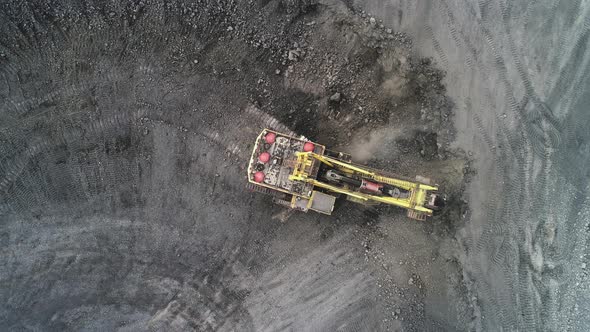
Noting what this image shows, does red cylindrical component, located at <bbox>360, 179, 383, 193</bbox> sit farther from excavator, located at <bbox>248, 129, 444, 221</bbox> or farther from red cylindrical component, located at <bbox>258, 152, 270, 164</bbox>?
red cylindrical component, located at <bbox>258, 152, 270, 164</bbox>

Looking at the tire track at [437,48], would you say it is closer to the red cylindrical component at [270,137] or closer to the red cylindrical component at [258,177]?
the red cylindrical component at [270,137]

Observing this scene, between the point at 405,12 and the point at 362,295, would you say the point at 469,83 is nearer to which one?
the point at 405,12

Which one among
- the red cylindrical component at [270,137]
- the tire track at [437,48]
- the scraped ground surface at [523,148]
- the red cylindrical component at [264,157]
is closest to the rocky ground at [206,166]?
the tire track at [437,48]

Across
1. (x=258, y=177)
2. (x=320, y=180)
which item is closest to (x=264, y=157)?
(x=258, y=177)

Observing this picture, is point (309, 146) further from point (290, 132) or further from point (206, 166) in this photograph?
point (206, 166)

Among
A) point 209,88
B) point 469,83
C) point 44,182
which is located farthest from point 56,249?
point 469,83
